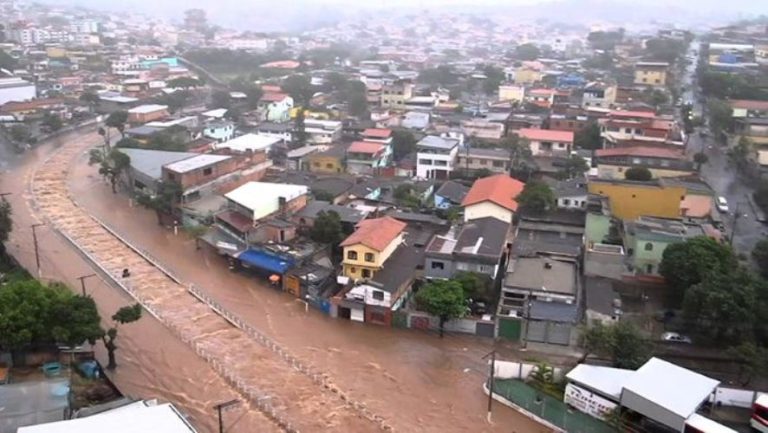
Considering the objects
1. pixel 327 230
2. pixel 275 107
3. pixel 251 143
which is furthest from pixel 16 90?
pixel 327 230

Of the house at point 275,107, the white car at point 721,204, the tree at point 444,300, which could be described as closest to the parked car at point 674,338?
the tree at point 444,300

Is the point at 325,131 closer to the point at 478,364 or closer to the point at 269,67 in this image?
the point at 478,364

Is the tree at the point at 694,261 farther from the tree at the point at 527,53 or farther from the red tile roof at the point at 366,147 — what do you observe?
the tree at the point at 527,53

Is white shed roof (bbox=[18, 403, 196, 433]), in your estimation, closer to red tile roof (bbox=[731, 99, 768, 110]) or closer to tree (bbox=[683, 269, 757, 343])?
tree (bbox=[683, 269, 757, 343])

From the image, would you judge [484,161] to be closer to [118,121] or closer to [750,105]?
[750,105]

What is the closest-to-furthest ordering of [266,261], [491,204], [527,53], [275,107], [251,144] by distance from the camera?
1. [266,261]
2. [491,204]
3. [251,144]
4. [275,107]
5. [527,53]
